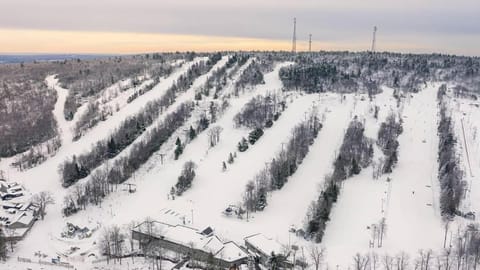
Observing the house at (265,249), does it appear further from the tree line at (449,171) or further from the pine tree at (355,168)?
the pine tree at (355,168)

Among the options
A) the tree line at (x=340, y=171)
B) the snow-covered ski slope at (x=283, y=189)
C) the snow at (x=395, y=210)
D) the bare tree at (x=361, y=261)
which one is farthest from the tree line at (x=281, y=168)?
the bare tree at (x=361, y=261)

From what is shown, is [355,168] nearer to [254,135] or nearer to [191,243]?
[254,135]

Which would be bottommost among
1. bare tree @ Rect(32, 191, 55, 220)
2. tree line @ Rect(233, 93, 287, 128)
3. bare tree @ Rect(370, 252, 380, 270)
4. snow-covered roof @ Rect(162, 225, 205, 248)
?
bare tree @ Rect(370, 252, 380, 270)

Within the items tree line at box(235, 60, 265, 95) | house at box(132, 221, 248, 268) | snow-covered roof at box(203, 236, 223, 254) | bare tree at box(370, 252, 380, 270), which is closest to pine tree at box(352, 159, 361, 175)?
bare tree at box(370, 252, 380, 270)

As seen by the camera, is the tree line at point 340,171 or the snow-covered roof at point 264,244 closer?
the snow-covered roof at point 264,244

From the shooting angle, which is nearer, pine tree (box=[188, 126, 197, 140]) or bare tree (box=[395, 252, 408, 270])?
bare tree (box=[395, 252, 408, 270])

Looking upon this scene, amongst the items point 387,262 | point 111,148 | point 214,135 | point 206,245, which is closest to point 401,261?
point 387,262

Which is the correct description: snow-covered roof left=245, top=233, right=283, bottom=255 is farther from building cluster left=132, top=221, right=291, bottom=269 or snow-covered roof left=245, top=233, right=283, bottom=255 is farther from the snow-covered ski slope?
the snow-covered ski slope
